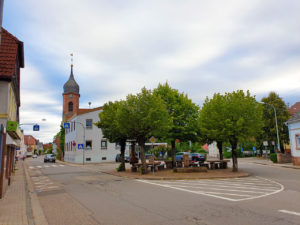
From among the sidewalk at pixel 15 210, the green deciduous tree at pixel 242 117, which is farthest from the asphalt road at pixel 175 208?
the green deciduous tree at pixel 242 117

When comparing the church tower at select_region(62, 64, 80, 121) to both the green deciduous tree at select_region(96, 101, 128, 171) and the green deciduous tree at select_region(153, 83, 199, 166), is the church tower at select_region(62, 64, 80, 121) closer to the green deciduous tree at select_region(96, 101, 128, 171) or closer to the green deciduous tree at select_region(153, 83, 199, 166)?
the green deciduous tree at select_region(96, 101, 128, 171)

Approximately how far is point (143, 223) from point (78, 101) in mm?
61590

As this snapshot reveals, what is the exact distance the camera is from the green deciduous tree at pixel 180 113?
74.0 feet

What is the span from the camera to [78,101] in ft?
213

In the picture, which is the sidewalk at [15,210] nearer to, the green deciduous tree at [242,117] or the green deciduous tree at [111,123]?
the green deciduous tree at [111,123]

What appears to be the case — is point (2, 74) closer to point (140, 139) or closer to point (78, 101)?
point (140, 139)

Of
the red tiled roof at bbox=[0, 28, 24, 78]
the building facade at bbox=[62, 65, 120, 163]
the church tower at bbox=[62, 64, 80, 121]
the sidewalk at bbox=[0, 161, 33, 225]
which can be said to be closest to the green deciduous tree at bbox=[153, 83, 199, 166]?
the red tiled roof at bbox=[0, 28, 24, 78]

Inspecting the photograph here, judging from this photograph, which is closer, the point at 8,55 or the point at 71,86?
the point at 8,55

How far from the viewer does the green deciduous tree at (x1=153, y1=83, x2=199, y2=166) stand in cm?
2256

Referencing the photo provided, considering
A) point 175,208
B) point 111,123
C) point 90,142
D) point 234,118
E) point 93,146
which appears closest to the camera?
point 175,208

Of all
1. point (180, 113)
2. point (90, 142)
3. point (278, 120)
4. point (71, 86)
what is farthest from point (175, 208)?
point (71, 86)

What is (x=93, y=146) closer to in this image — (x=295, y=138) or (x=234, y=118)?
(x=234, y=118)

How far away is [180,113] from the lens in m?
23.0

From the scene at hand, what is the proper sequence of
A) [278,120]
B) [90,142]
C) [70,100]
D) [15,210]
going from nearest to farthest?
[15,210], [278,120], [90,142], [70,100]
